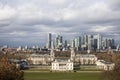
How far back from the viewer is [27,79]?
156 feet

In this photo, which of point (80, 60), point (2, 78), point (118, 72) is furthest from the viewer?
point (80, 60)

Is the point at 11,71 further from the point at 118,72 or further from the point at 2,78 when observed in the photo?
the point at 118,72

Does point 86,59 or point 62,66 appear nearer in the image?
point 62,66

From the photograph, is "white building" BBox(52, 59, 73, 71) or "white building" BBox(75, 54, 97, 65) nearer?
"white building" BBox(52, 59, 73, 71)

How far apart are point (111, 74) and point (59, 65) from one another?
5878cm

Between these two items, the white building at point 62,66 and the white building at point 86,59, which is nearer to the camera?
the white building at point 62,66

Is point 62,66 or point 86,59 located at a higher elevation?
point 86,59

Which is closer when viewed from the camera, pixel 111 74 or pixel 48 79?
pixel 111 74

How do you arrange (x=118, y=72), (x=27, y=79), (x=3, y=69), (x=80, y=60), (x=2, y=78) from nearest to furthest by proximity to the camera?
(x=118, y=72)
(x=2, y=78)
(x=3, y=69)
(x=27, y=79)
(x=80, y=60)

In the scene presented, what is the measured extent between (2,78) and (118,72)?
9.88m

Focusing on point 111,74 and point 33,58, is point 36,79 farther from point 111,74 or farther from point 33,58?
point 33,58

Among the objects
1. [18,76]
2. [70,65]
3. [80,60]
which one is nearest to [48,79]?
[18,76]

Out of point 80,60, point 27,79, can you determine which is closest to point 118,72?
point 27,79

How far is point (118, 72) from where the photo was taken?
2995 centimetres
